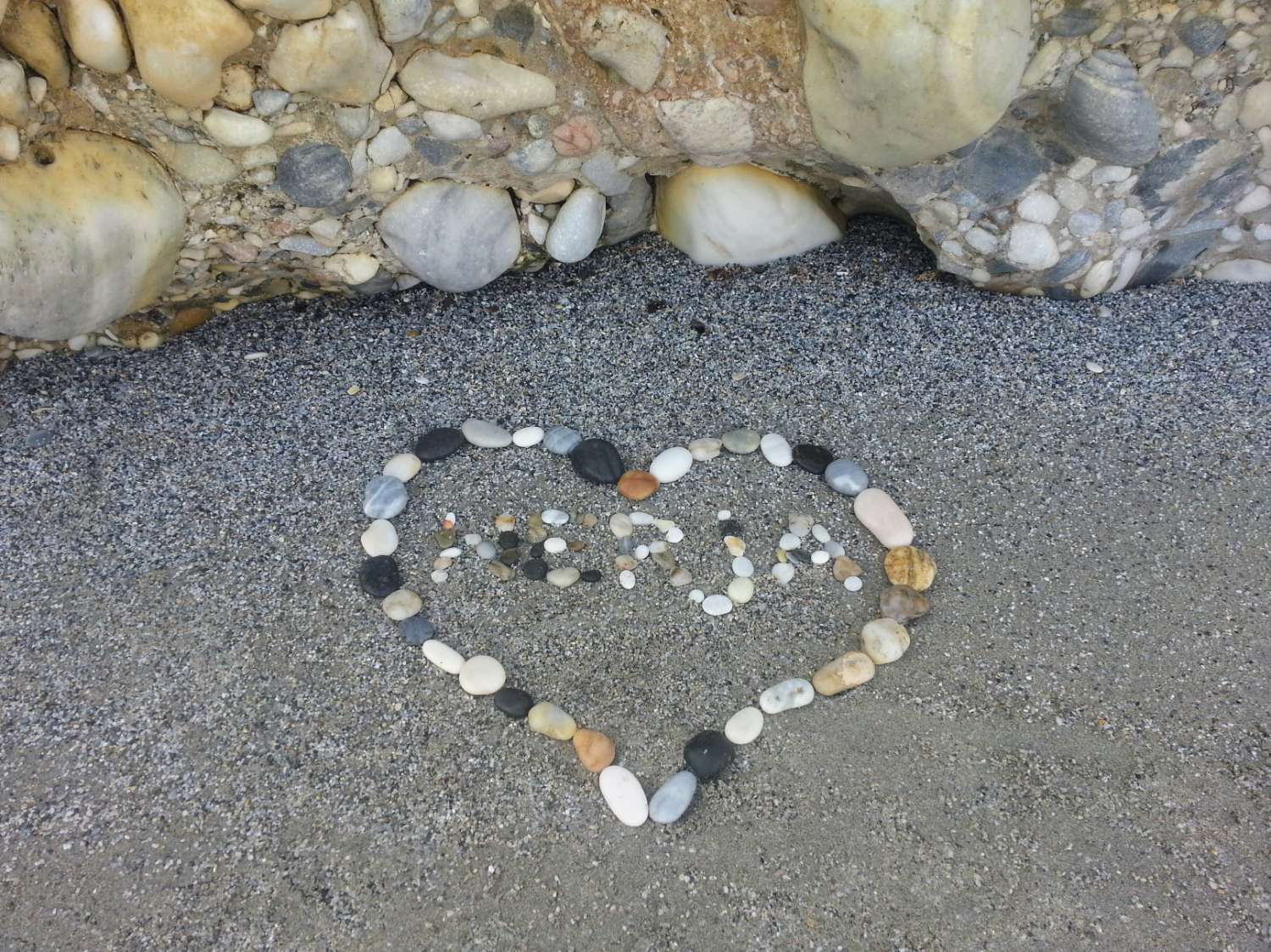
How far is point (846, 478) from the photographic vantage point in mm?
1877

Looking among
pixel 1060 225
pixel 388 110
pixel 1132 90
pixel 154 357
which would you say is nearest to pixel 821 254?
pixel 1060 225

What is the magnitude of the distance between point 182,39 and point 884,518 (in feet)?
4.80

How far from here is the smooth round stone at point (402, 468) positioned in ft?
6.26

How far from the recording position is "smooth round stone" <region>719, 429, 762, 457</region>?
1944 mm

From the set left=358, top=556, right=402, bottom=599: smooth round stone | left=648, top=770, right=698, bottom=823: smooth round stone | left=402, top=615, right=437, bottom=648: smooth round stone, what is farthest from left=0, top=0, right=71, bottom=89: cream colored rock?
left=648, top=770, right=698, bottom=823: smooth round stone

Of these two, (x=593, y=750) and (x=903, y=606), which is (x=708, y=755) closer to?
(x=593, y=750)

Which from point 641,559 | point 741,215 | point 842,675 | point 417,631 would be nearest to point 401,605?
point 417,631

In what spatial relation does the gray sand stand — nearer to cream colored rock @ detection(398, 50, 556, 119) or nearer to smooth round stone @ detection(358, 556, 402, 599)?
smooth round stone @ detection(358, 556, 402, 599)

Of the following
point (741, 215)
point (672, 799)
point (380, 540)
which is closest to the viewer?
point (672, 799)

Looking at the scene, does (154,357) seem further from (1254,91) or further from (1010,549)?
(1254,91)

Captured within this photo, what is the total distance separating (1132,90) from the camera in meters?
1.87

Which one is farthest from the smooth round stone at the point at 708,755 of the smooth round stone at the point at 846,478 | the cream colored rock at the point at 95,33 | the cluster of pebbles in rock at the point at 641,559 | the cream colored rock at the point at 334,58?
the cream colored rock at the point at 95,33

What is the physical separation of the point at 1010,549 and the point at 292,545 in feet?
4.33

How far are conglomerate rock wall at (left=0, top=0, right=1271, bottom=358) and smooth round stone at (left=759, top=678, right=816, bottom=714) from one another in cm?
106
